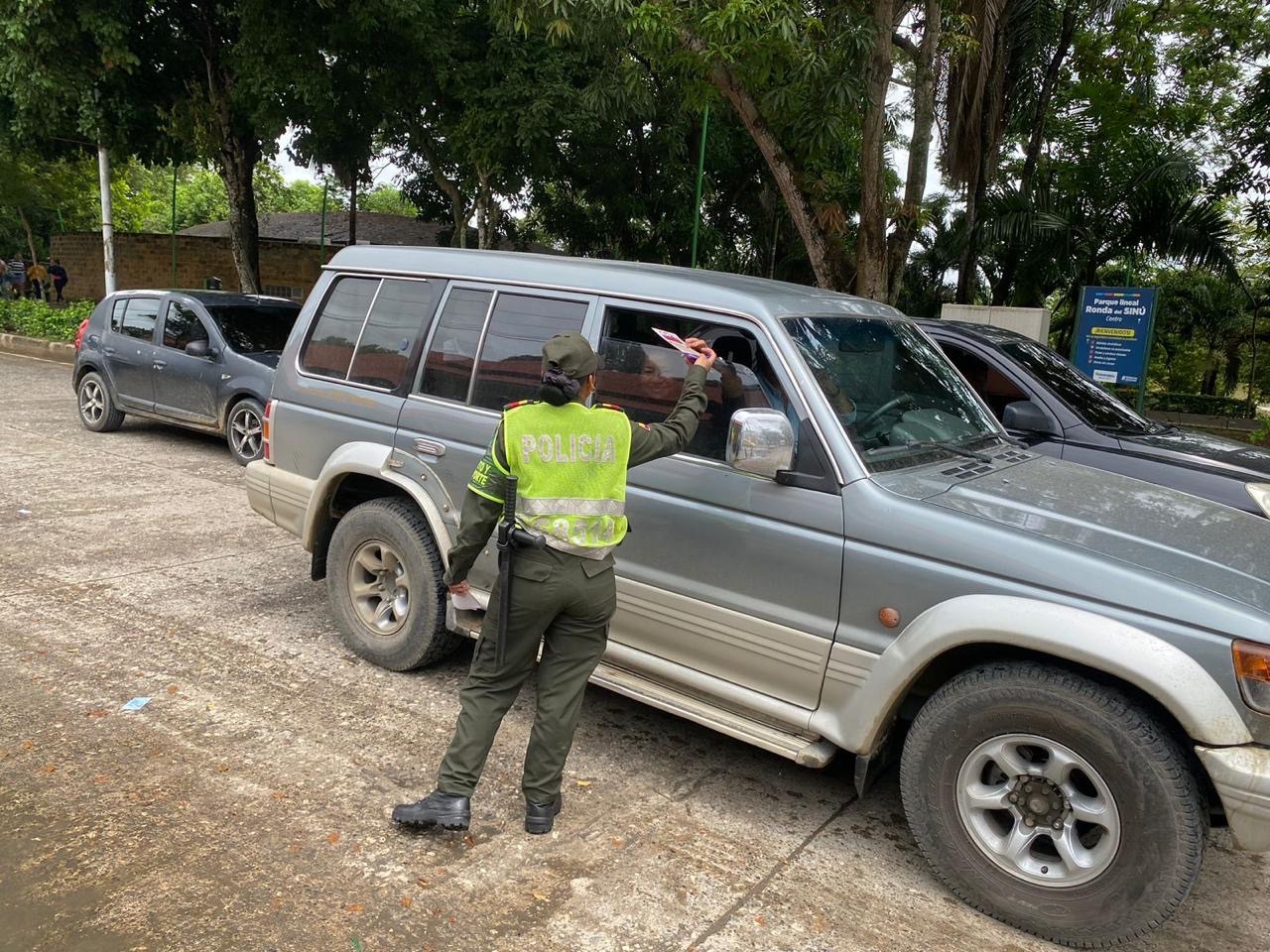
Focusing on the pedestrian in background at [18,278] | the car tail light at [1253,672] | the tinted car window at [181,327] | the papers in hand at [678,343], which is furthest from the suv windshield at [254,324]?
the pedestrian in background at [18,278]

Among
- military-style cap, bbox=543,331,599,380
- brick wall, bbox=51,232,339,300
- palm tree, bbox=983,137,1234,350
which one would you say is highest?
palm tree, bbox=983,137,1234,350

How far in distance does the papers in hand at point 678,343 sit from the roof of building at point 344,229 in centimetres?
1969

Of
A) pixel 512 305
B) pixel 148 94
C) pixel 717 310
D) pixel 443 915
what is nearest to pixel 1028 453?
pixel 717 310

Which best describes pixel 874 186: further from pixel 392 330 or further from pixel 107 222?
pixel 107 222

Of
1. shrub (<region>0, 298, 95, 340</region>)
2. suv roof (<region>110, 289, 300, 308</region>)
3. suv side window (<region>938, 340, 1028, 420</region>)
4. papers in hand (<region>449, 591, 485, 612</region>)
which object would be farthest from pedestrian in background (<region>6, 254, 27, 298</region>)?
papers in hand (<region>449, 591, 485, 612</region>)

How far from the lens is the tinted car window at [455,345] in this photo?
170 inches

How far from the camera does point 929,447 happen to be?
146 inches

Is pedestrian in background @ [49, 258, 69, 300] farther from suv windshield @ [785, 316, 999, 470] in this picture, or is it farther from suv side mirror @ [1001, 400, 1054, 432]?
suv windshield @ [785, 316, 999, 470]

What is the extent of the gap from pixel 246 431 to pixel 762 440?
7420 millimetres

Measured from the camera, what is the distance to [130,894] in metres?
2.90

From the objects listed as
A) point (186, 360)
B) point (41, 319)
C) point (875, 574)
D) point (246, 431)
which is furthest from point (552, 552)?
point (41, 319)

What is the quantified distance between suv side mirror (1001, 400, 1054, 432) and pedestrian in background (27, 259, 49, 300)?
106 feet

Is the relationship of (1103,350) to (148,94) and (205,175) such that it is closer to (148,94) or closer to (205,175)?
(148,94)

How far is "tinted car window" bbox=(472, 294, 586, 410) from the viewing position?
161 inches
